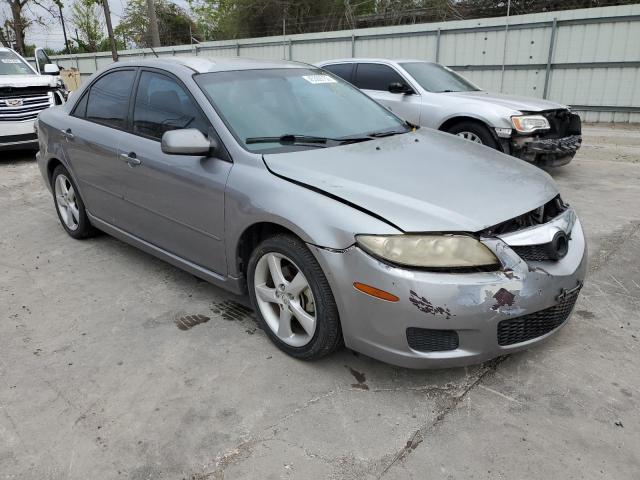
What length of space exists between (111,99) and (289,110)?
1.59 metres

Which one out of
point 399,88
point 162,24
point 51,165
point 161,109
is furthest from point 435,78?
point 162,24

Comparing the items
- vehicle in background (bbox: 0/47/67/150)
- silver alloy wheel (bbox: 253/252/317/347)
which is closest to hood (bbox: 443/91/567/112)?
silver alloy wheel (bbox: 253/252/317/347)

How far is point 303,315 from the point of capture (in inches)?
108

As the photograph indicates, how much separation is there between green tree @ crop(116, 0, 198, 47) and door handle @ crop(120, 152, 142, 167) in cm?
3579

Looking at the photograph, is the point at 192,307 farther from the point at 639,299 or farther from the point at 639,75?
the point at 639,75

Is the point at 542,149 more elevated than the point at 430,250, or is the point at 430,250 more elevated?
the point at 430,250

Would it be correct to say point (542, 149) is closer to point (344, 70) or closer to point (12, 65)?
point (344, 70)

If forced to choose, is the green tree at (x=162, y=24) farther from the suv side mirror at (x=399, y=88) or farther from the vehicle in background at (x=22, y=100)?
the suv side mirror at (x=399, y=88)

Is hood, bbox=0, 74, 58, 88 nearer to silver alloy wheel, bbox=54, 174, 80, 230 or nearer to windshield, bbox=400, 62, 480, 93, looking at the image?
silver alloy wheel, bbox=54, 174, 80, 230

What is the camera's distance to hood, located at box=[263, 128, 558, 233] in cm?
244

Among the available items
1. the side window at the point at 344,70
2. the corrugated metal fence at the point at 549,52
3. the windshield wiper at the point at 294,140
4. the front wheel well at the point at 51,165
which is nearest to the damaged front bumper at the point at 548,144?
the side window at the point at 344,70

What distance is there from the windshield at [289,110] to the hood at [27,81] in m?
6.60

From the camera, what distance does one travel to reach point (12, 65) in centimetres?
937

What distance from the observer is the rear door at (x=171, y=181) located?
10.2 feet
